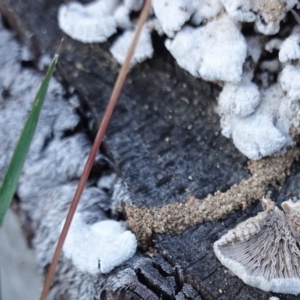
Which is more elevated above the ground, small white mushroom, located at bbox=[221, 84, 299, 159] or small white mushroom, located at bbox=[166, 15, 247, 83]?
small white mushroom, located at bbox=[166, 15, 247, 83]

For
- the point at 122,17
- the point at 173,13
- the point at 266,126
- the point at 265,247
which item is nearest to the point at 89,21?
the point at 122,17

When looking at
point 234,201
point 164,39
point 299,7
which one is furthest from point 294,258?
point 164,39

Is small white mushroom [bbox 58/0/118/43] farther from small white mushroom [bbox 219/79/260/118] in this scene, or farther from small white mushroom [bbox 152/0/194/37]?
small white mushroom [bbox 219/79/260/118]

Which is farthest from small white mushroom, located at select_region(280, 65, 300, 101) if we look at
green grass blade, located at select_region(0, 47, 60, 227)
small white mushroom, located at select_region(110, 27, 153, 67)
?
green grass blade, located at select_region(0, 47, 60, 227)

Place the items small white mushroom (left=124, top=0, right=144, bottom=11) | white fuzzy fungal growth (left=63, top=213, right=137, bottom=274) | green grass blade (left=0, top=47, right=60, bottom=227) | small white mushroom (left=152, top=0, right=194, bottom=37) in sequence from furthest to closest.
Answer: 1. small white mushroom (left=124, top=0, right=144, bottom=11)
2. small white mushroom (left=152, top=0, right=194, bottom=37)
3. white fuzzy fungal growth (left=63, top=213, right=137, bottom=274)
4. green grass blade (left=0, top=47, right=60, bottom=227)

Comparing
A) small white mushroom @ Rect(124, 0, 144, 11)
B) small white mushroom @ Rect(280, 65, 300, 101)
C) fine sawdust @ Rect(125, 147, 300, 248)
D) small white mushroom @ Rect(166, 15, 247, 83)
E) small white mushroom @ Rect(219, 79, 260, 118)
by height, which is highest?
small white mushroom @ Rect(124, 0, 144, 11)

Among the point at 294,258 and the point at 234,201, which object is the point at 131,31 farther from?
the point at 294,258

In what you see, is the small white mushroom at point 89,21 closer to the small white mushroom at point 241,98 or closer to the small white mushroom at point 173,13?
the small white mushroom at point 173,13

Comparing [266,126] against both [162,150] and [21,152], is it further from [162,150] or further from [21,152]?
[21,152]
